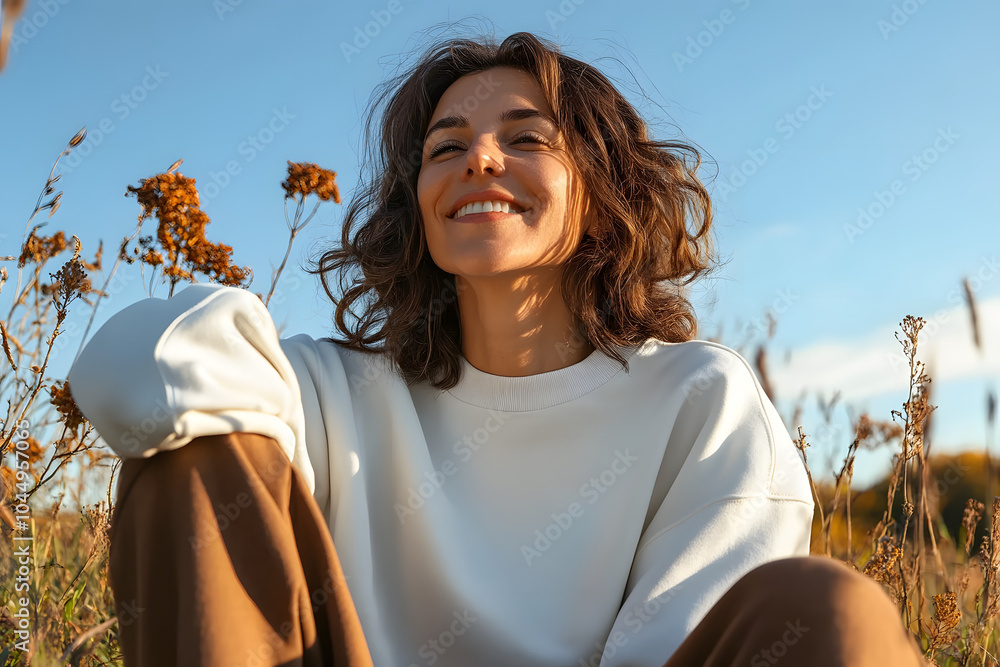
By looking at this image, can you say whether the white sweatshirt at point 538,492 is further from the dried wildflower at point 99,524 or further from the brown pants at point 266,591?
the dried wildflower at point 99,524

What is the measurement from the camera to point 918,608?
2.31 meters

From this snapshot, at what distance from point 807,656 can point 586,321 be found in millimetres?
1237

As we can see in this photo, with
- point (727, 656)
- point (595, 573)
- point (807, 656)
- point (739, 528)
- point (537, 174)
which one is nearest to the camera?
point (807, 656)

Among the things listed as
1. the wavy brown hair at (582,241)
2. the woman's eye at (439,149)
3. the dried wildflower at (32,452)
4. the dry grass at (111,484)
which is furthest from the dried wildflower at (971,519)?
the dried wildflower at (32,452)

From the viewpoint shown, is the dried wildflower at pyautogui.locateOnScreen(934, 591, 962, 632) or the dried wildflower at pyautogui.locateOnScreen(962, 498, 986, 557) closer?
the dried wildflower at pyautogui.locateOnScreen(934, 591, 962, 632)

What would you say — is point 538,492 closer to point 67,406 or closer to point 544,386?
point 544,386

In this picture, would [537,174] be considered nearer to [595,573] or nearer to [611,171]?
[611,171]

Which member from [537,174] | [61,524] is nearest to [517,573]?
[537,174]

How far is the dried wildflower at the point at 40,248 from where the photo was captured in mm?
2223

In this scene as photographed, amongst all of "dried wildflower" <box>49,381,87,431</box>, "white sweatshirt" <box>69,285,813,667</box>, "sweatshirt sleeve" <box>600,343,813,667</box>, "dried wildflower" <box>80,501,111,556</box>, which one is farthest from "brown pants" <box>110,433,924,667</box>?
"dried wildflower" <box>80,501,111,556</box>

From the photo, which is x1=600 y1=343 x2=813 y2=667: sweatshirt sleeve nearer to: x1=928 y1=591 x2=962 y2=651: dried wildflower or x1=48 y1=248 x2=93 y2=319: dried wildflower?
x1=928 y1=591 x2=962 y2=651: dried wildflower

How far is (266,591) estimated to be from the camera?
4.59 ft

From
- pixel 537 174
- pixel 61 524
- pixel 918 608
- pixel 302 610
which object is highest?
pixel 537 174

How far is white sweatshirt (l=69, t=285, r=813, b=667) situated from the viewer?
5.89ft
